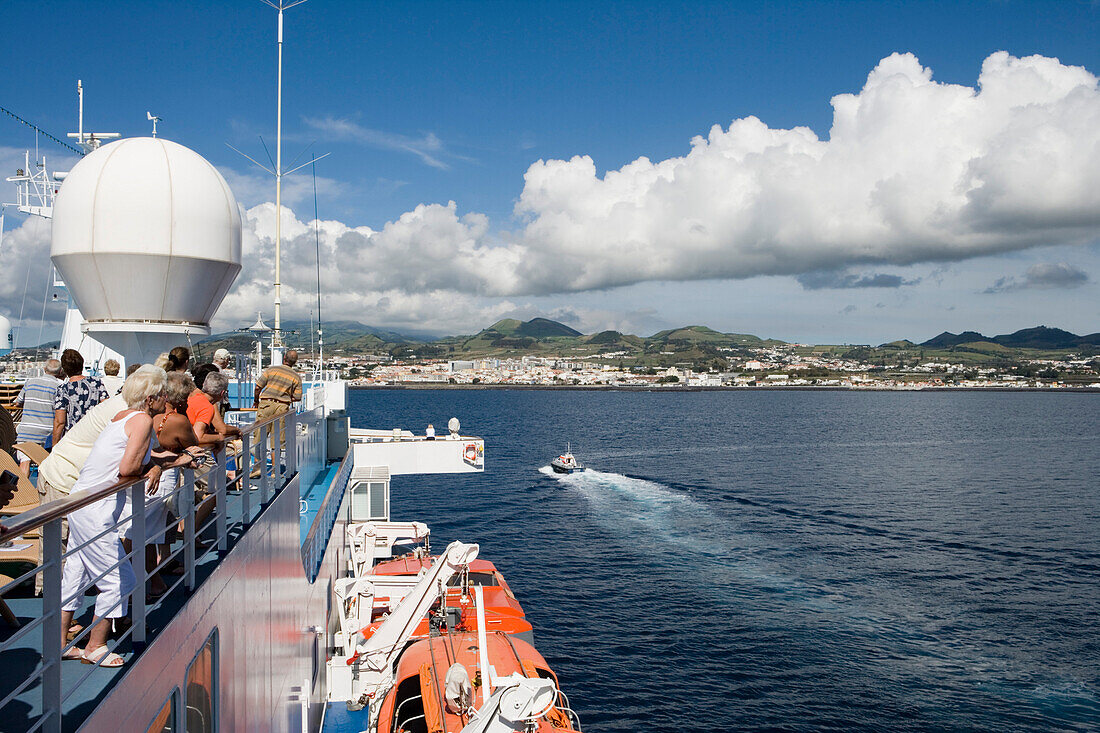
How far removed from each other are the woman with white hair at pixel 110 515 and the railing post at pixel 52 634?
0.62 metres

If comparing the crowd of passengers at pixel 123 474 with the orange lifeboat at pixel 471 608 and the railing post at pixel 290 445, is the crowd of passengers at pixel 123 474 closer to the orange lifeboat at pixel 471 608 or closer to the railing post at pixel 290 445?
the railing post at pixel 290 445

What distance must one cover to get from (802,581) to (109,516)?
2919cm

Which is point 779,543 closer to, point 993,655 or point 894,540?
point 894,540

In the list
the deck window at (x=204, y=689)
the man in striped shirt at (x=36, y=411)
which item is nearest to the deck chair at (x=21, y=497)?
the deck window at (x=204, y=689)

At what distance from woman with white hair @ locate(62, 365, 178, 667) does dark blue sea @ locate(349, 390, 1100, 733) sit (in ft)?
53.7

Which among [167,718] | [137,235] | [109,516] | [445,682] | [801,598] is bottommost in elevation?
[801,598]

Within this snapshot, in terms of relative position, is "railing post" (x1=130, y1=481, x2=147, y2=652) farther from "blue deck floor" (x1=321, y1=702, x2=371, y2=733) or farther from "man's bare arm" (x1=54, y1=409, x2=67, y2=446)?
"blue deck floor" (x1=321, y1=702, x2=371, y2=733)

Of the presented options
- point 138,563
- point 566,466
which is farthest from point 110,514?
point 566,466

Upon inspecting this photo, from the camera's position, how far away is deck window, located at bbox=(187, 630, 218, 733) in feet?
14.0

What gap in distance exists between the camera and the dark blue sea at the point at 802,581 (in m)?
19.4

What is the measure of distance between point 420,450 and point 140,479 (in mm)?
23983

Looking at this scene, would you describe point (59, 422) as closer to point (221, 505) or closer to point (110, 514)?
point (221, 505)

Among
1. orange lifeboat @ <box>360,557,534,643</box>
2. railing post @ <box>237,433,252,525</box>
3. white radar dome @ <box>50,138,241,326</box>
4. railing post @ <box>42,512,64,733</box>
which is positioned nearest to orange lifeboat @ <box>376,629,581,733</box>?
orange lifeboat @ <box>360,557,534,643</box>

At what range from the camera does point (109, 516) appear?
3.93 metres
